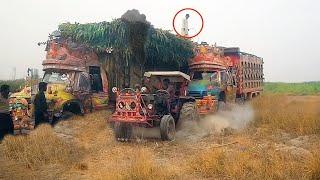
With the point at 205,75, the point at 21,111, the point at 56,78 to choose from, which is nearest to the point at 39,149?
the point at 21,111

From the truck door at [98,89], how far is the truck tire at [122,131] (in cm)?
165

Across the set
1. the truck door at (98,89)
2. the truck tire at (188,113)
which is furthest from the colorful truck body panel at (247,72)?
the truck door at (98,89)

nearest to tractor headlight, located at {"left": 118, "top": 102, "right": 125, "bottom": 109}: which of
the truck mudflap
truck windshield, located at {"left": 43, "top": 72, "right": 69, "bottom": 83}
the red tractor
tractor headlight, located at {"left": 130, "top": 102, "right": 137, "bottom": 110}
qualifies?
the red tractor

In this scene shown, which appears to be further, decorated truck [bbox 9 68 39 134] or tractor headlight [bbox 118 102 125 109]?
tractor headlight [bbox 118 102 125 109]

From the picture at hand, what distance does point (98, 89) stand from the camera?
1351cm

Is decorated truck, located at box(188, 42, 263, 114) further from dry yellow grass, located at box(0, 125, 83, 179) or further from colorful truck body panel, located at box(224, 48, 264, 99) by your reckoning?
dry yellow grass, located at box(0, 125, 83, 179)

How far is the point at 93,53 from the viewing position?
1353 cm

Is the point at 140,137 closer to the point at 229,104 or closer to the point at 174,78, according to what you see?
the point at 174,78

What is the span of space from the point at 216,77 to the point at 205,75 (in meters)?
0.42

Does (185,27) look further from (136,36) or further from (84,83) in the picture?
(84,83)

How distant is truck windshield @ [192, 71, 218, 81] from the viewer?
14.7 metres

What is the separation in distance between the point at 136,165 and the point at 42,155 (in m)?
2.62

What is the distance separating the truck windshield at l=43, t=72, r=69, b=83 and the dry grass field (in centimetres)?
143

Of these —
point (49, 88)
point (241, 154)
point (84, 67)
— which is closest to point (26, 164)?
point (49, 88)
